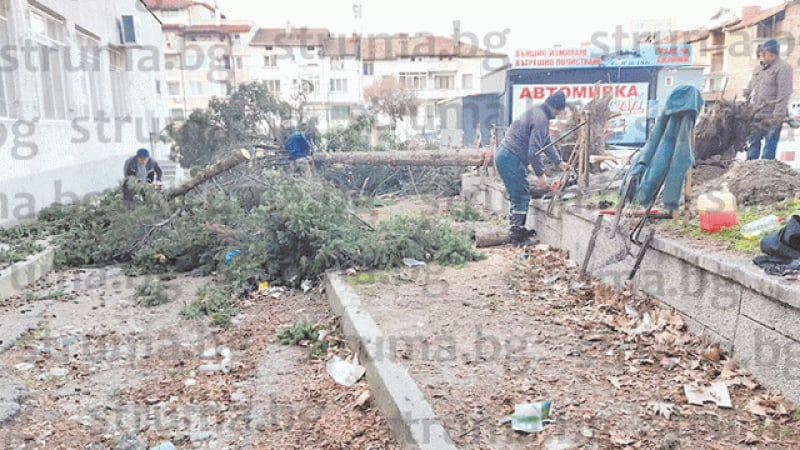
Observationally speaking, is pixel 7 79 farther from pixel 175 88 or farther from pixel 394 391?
pixel 175 88

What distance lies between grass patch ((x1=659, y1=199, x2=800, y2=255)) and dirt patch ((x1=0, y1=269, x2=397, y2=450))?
2690 millimetres

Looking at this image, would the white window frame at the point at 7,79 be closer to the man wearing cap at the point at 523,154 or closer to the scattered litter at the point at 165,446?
the man wearing cap at the point at 523,154

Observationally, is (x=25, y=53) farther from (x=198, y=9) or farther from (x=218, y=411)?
(x=198, y=9)

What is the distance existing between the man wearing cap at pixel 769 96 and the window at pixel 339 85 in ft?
137

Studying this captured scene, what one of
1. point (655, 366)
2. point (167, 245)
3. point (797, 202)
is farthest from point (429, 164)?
point (655, 366)

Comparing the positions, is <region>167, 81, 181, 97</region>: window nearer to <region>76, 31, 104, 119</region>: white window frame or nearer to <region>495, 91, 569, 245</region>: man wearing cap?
<region>76, 31, 104, 119</region>: white window frame

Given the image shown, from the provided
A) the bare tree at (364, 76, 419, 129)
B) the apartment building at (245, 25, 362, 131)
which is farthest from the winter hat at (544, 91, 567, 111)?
the apartment building at (245, 25, 362, 131)

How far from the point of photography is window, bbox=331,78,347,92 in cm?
4622

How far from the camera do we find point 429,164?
11.2 meters

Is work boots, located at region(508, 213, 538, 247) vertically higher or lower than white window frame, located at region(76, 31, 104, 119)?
lower

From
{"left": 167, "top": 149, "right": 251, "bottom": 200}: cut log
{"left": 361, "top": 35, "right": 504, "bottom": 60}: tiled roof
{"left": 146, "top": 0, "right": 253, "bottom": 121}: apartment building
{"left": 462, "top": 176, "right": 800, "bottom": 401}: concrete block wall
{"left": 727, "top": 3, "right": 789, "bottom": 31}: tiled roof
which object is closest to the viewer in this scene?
{"left": 462, "top": 176, "right": 800, "bottom": 401}: concrete block wall

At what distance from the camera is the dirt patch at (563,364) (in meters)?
2.61

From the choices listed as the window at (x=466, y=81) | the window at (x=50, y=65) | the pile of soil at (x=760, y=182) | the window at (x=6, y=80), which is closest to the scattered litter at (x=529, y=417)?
the pile of soil at (x=760, y=182)

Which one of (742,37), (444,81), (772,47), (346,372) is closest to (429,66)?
(444,81)
